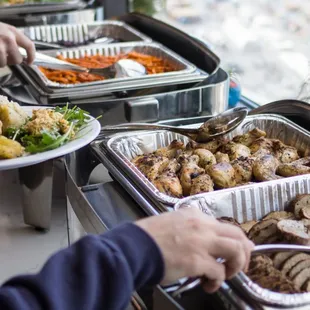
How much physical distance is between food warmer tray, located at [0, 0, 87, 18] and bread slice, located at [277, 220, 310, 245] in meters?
1.83

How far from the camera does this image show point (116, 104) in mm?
1536

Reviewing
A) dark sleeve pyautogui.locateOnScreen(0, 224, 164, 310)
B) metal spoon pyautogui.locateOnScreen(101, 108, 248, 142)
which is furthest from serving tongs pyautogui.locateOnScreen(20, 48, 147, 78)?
dark sleeve pyautogui.locateOnScreen(0, 224, 164, 310)

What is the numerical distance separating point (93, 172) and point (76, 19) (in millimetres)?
1378

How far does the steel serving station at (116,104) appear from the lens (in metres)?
1.03

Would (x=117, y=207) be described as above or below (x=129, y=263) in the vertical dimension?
below

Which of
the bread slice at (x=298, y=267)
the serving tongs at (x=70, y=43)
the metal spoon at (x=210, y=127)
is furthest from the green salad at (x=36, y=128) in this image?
the serving tongs at (x=70, y=43)

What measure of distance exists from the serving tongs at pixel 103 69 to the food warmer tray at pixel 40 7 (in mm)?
784

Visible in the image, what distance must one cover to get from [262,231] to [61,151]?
16.4 inches

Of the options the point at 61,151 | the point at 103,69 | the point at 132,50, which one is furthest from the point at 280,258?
the point at 132,50

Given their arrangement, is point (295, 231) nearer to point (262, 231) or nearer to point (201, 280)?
point (262, 231)

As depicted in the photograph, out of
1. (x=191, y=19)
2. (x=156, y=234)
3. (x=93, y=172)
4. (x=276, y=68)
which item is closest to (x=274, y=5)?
(x=276, y=68)

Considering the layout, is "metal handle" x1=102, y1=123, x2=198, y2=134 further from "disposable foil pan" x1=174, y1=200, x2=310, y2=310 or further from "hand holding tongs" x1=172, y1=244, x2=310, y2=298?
"hand holding tongs" x1=172, y1=244, x2=310, y2=298

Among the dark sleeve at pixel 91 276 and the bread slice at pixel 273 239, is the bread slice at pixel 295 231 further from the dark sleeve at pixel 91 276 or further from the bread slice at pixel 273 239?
the dark sleeve at pixel 91 276

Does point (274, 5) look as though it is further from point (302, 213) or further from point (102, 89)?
point (302, 213)
